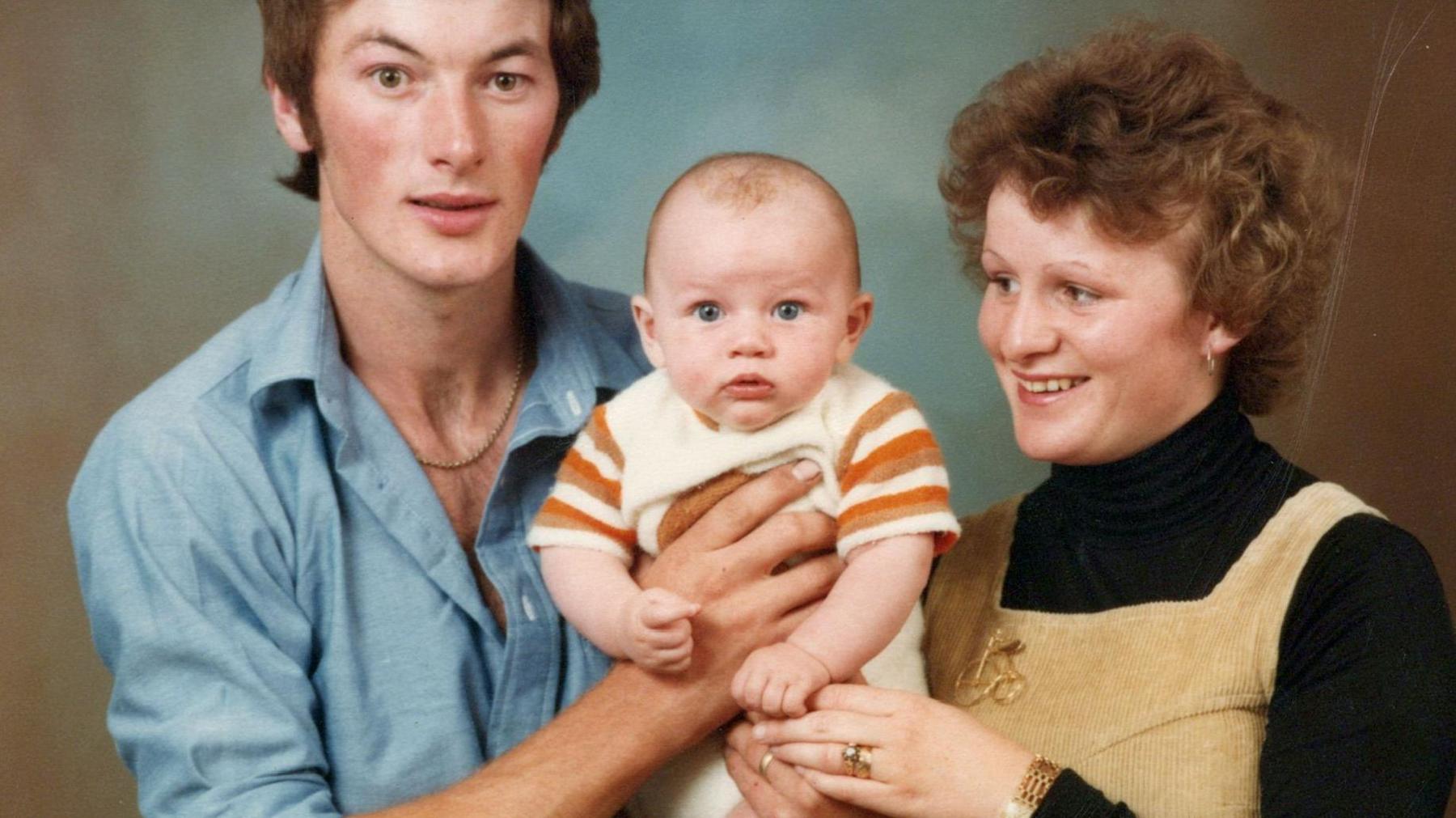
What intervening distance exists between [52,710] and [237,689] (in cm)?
66

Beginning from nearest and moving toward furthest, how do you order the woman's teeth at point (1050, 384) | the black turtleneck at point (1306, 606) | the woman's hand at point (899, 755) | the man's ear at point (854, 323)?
the black turtleneck at point (1306, 606) < the woman's hand at point (899, 755) < the man's ear at point (854, 323) < the woman's teeth at point (1050, 384)

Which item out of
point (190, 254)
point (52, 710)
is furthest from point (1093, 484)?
point (52, 710)

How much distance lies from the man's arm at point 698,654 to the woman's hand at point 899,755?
0.15 metres

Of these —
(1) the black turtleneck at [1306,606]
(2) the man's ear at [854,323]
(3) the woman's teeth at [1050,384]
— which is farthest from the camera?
(3) the woman's teeth at [1050,384]

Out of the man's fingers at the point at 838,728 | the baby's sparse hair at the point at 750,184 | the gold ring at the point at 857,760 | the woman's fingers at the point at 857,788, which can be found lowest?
the woman's fingers at the point at 857,788

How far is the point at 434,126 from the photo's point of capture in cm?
214

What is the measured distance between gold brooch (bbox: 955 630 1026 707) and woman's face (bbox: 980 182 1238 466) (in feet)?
1.00

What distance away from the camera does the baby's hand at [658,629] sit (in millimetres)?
1943

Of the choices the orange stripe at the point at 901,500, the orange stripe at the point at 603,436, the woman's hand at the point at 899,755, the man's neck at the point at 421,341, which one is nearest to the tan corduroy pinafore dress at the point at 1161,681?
the woman's hand at the point at 899,755

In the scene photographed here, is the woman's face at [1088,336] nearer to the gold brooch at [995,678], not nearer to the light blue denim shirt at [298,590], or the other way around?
the gold brooch at [995,678]

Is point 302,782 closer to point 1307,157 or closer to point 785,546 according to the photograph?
point 785,546

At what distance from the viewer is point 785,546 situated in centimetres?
214

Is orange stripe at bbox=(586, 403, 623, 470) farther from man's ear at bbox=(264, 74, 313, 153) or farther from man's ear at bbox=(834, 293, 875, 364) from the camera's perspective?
man's ear at bbox=(264, 74, 313, 153)

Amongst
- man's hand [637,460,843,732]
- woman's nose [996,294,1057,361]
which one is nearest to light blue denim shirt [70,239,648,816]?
man's hand [637,460,843,732]
